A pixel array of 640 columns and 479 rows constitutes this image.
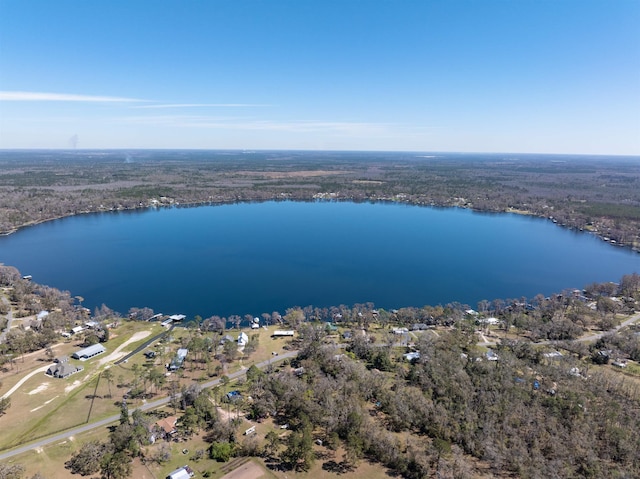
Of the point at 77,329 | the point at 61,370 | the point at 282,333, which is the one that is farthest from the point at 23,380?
the point at 282,333

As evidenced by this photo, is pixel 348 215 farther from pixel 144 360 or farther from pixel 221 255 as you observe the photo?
pixel 144 360

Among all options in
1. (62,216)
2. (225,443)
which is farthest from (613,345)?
(62,216)

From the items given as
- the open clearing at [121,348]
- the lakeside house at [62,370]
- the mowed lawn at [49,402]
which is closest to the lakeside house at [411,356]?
the mowed lawn at [49,402]

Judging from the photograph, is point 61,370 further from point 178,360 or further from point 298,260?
point 298,260

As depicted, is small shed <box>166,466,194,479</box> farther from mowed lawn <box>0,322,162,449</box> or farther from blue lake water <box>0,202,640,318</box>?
blue lake water <box>0,202,640,318</box>

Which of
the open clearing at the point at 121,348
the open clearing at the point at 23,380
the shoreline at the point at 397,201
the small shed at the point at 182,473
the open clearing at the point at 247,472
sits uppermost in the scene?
the shoreline at the point at 397,201

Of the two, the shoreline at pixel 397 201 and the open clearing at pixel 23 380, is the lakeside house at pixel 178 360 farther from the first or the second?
the shoreline at pixel 397 201
